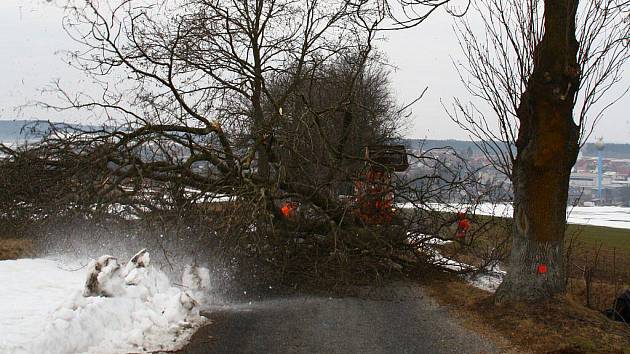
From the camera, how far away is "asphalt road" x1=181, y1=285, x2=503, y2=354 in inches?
288

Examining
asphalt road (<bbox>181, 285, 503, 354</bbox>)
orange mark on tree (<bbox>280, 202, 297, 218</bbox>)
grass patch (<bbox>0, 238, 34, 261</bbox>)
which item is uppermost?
orange mark on tree (<bbox>280, 202, 297, 218</bbox>)

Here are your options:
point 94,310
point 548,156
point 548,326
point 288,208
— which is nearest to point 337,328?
point 548,326

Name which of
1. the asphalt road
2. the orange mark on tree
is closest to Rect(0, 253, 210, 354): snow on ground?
the asphalt road

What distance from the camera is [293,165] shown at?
41.1 feet

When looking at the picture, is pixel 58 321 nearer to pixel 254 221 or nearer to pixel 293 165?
pixel 254 221

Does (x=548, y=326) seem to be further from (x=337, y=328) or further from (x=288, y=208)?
(x=288, y=208)

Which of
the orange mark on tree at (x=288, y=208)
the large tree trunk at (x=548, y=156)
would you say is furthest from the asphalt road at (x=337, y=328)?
the orange mark on tree at (x=288, y=208)

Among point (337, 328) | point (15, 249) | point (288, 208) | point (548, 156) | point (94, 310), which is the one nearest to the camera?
point (94, 310)

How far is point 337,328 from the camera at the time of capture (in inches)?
328

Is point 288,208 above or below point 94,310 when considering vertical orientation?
above

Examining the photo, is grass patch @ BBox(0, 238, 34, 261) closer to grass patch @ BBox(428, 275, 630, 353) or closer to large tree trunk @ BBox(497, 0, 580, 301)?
grass patch @ BBox(428, 275, 630, 353)

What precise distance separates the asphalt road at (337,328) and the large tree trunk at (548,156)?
1.35 meters

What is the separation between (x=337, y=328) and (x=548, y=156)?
362 centimetres

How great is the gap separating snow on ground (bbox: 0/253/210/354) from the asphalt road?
0.41 m
